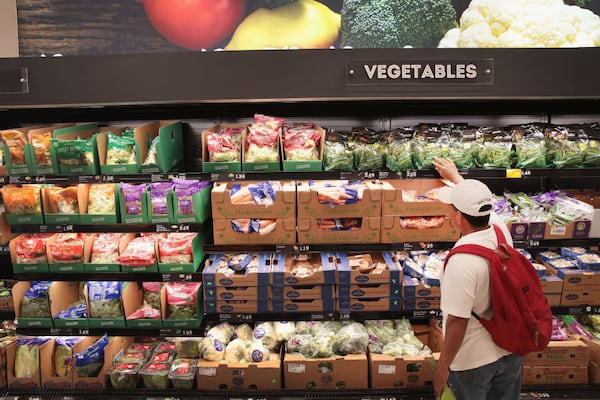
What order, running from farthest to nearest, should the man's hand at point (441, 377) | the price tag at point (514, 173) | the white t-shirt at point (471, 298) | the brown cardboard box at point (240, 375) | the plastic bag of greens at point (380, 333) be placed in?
the plastic bag of greens at point (380, 333)
the brown cardboard box at point (240, 375)
the price tag at point (514, 173)
the man's hand at point (441, 377)
the white t-shirt at point (471, 298)

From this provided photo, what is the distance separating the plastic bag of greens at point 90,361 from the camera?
10.7 ft

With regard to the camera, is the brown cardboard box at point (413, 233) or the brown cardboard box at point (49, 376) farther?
the brown cardboard box at point (49, 376)

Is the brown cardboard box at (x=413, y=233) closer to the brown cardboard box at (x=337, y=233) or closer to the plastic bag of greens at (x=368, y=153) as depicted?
the brown cardboard box at (x=337, y=233)

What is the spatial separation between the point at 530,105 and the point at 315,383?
2408mm

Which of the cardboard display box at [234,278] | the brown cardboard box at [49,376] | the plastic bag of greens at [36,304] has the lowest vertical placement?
the brown cardboard box at [49,376]

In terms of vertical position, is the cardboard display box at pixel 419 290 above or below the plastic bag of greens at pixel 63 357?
above

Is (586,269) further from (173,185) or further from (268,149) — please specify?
(173,185)

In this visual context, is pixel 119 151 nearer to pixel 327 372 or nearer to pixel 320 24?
pixel 320 24

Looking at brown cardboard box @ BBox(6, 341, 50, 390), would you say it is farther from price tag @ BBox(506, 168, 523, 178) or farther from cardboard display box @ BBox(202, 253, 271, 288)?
price tag @ BBox(506, 168, 523, 178)

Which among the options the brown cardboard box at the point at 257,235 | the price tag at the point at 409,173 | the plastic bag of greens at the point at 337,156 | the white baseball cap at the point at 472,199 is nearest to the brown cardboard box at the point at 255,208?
the brown cardboard box at the point at 257,235

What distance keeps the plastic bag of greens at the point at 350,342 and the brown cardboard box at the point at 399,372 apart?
0.10 metres

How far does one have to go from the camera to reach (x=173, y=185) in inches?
124

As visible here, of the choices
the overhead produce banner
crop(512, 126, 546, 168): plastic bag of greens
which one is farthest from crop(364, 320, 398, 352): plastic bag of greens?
the overhead produce banner

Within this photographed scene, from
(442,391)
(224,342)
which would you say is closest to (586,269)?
(442,391)
